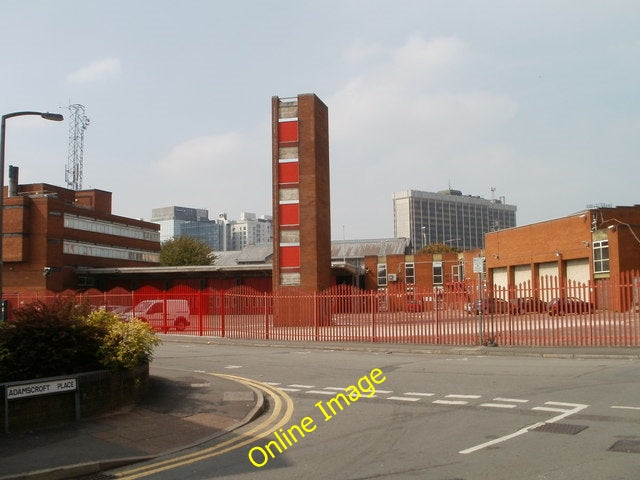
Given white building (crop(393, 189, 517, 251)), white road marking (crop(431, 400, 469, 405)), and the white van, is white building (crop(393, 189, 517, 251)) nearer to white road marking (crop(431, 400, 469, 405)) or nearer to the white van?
the white van

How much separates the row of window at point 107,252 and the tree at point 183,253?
9.13ft

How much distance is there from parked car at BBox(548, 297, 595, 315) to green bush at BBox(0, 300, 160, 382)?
13765 mm

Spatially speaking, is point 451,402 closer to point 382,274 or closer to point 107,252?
point 382,274

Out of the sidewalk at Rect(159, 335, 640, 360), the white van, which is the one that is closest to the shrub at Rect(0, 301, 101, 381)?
the sidewalk at Rect(159, 335, 640, 360)

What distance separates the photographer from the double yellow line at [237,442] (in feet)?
24.4

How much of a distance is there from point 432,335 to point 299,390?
10.4m

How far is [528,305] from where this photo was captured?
21062 millimetres

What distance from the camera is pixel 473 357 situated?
1884 cm

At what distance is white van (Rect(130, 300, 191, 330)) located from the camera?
29.2 metres

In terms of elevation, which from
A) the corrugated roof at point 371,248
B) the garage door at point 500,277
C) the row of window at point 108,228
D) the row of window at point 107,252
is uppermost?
the row of window at point 108,228

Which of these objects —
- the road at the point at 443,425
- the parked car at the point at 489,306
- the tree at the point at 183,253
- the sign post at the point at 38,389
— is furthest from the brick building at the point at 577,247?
the tree at the point at 183,253

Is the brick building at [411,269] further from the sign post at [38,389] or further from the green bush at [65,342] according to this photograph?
the sign post at [38,389]

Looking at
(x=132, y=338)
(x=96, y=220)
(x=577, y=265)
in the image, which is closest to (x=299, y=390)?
(x=132, y=338)

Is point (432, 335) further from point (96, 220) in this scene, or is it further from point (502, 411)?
point (96, 220)
